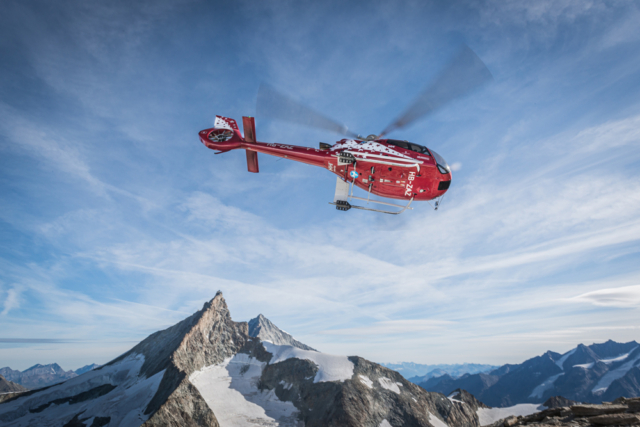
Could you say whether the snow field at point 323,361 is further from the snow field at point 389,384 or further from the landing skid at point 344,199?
the landing skid at point 344,199

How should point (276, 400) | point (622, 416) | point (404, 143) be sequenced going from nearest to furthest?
1. point (622, 416)
2. point (404, 143)
3. point (276, 400)

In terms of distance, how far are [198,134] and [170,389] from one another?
9953 cm

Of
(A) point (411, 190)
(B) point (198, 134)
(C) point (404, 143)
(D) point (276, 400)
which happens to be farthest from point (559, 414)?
(D) point (276, 400)

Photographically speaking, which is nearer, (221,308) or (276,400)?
(276,400)

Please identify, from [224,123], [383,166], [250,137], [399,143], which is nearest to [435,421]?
[383,166]

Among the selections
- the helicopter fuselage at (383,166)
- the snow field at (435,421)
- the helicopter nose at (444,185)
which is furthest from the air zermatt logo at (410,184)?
the snow field at (435,421)

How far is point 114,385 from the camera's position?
4624 inches

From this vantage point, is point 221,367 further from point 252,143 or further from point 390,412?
point 252,143

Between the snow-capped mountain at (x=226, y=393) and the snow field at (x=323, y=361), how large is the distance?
395mm

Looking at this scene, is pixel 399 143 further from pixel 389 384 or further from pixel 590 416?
pixel 389 384

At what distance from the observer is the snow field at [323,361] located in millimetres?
108438

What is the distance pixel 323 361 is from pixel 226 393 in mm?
38009

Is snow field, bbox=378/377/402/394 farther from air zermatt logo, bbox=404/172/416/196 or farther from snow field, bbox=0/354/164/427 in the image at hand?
air zermatt logo, bbox=404/172/416/196

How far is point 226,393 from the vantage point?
113312 mm
